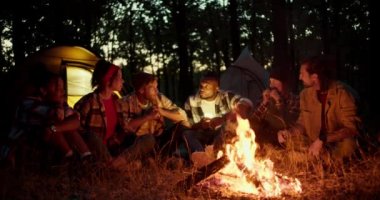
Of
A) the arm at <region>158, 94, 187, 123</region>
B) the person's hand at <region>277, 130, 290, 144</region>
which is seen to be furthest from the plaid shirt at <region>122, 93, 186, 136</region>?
the person's hand at <region>277, 130, 290, 144</region>

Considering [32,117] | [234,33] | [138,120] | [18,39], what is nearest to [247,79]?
[138,120]

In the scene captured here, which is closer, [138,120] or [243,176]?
[243,176]

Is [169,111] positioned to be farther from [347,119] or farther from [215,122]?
[347,119]

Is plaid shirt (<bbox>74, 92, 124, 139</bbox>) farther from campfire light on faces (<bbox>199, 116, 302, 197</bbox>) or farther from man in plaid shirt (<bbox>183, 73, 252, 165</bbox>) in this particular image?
campfire light on faces (<bbox>199, 116, 302, 197</bbox>)

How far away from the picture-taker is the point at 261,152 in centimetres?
652

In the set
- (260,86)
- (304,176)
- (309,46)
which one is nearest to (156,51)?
(309,46)

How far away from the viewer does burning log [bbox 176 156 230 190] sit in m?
4.52

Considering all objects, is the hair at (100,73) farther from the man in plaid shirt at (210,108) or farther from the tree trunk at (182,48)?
the tree trunk at (182,48)

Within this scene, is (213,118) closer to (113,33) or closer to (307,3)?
(307,3)

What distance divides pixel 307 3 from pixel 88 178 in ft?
60.6

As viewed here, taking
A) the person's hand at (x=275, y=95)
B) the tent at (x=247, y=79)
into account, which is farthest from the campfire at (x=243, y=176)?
the tent at (x=247, y=79)

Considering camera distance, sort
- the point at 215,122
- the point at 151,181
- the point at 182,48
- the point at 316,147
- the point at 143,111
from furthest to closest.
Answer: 1. the point at 182,48
2. the point at 215,122
3. the point at 143,111
4. the point at 316,147
5. the point at 151,181

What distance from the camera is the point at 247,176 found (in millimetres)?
4523

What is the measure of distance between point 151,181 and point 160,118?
1.61 metres
